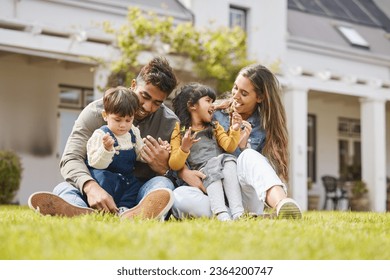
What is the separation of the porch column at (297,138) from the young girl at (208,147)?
9070 mm

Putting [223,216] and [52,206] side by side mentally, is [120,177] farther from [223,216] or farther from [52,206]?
[223,216]

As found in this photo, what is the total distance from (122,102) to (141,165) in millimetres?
585

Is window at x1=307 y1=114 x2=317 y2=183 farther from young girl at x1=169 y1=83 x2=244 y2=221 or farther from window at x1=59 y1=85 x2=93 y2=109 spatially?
young girl at x1=169 y1=83 x2=244 y2=221

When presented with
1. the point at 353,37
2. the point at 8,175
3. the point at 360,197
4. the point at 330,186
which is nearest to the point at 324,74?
the point at 360,197

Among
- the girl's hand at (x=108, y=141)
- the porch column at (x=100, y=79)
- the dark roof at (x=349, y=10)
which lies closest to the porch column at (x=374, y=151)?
the dark roof at (x=349, y=10)

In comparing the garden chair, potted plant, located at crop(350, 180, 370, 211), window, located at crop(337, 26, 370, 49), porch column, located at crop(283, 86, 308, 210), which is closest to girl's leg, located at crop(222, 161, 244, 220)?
porch column, located at crop(283, 86, 308, 210)

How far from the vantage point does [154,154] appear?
439cm

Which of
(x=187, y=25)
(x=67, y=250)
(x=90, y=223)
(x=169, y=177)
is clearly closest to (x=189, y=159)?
(x=169, y=177)

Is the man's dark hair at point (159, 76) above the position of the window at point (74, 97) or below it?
below

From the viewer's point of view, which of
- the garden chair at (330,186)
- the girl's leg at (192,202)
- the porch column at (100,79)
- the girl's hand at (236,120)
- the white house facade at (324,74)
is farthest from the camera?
the garden chair at (330,186)

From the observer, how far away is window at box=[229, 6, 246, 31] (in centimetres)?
1475

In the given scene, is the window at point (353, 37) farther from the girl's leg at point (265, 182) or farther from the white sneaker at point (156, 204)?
the white sneaker at point (156, 204)

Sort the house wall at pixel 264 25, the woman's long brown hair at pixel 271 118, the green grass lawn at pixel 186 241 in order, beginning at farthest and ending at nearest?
the house wall at pixel 264 25 < the woman's long brown hair at pixel 271 118 < the green grass lawn at pixel 186 241

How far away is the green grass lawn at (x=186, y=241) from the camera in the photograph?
244 cm
